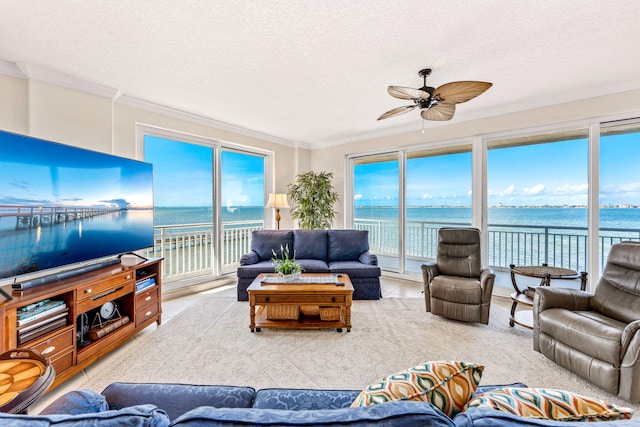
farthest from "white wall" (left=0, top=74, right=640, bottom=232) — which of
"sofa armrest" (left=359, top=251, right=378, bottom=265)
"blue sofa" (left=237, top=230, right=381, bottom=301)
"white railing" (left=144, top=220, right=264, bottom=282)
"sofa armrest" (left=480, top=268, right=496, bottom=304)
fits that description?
"sofa armrest" (left=480, top=268, right=496, bottom=304)

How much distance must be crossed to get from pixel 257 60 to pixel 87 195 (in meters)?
1.87

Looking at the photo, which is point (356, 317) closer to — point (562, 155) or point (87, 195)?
point (87, 195)

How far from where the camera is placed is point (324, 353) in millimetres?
2320

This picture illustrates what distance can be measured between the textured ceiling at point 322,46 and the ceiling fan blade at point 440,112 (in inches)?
13.3

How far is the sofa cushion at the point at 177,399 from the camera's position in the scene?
3.10 feet

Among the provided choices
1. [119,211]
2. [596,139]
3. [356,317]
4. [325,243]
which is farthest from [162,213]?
[596,139]

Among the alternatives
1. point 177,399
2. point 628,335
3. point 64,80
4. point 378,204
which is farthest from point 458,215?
point 64,80

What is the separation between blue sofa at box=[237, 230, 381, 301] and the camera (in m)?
Result: 3.66

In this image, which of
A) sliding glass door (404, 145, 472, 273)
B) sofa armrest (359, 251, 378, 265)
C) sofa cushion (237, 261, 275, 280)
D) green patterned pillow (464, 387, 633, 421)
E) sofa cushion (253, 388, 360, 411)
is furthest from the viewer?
sliding glass door (404, 145, 472, 273)

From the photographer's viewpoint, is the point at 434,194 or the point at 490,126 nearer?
the point at 490,126

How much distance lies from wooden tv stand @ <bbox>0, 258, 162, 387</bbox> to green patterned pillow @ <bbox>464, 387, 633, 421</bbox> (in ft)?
7.98

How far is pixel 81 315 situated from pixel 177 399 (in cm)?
182

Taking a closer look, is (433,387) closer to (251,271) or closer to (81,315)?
(81,315)

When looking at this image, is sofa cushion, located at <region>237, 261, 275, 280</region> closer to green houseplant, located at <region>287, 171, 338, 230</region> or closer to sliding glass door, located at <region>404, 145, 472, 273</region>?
green houseplant, located at <region>287, 171, 338, 230</region>
